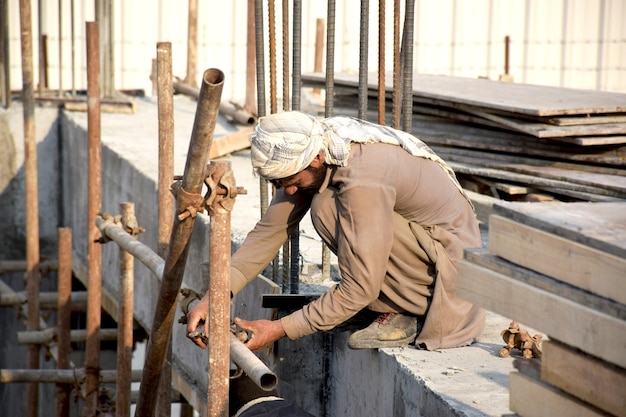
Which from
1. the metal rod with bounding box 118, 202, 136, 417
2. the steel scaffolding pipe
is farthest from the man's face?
the metal rod with bounding box 118, 202, 136, 417

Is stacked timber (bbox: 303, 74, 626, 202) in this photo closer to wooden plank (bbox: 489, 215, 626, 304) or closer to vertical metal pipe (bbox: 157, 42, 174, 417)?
vertical metal pipe (bbox: 157, 42, 174, 417)

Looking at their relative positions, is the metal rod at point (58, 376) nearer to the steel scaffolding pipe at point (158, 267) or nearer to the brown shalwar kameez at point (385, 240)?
the steel scaffolding pipe at point (158, 267)

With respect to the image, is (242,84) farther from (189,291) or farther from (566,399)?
(566,399)

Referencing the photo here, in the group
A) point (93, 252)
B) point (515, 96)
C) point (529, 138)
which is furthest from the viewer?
point (515, 96)

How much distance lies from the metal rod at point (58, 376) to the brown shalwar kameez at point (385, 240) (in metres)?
3.30

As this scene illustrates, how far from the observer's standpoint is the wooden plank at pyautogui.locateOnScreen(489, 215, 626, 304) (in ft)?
8.43

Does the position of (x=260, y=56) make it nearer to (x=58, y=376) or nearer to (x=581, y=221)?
(x=581, y=221)

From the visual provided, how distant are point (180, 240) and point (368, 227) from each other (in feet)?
2.29

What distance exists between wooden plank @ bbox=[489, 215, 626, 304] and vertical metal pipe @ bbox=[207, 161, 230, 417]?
0.89 meters

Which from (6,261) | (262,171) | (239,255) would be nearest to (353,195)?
(262,171)

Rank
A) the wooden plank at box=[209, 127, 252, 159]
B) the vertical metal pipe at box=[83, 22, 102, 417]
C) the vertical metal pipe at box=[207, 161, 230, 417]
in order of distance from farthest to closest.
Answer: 1. the wooden plank at box=[209, 127, 252, 159]
2. the vertical metal pipe at box=[83, 22, 102, 417]
3. the vertical metal pipe at box=[207, 161, 230, 417]

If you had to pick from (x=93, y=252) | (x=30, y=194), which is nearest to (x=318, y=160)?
(x=93, y=252)

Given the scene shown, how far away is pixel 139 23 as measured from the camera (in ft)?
57.1

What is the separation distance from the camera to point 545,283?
2801 millimetres
